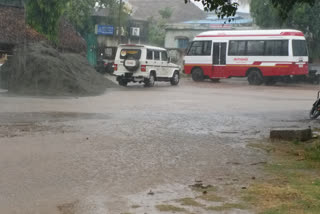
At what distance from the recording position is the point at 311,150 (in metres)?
8.23

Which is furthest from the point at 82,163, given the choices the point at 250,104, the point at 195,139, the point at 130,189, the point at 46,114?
the point at 250,104

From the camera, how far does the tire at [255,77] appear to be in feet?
93.1

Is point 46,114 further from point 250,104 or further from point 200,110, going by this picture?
point 250,104

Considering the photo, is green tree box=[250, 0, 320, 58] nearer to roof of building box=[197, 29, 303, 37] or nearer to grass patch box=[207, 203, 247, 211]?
roof of building box=[197, 29, 303, 37]

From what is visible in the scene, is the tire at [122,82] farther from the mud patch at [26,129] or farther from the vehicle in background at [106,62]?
the mud patch at [26,129]

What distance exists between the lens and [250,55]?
94.0 feet

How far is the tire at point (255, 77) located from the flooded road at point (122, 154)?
43.3 ft

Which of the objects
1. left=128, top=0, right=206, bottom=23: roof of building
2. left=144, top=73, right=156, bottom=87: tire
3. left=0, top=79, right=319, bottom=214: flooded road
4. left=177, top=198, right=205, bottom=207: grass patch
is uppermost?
left=128, top=0, right=206, bottom=23: roof of building

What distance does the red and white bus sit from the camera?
2736 centimetres

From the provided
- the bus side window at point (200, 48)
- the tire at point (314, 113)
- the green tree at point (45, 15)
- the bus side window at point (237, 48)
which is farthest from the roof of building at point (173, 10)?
the tire at point (314, 113)

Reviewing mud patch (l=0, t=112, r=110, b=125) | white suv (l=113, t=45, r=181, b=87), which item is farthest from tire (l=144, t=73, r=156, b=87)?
mud patch (l=0, t=112, r=110, b=125)

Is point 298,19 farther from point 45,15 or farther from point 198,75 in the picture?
point 45,15

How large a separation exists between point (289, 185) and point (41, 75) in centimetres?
1471

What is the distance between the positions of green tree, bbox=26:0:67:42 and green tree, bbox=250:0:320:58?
1216 centimetres
